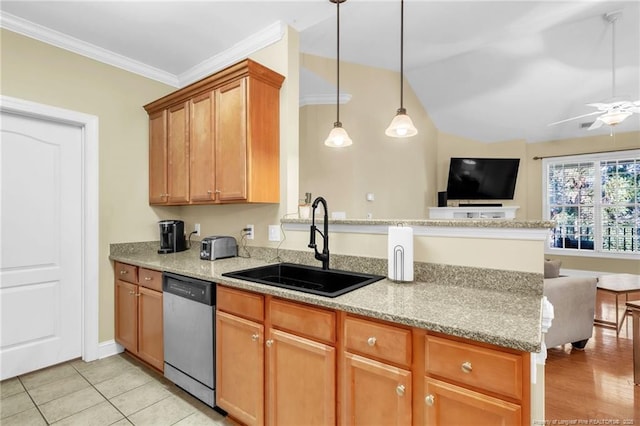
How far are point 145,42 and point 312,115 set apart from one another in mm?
1888

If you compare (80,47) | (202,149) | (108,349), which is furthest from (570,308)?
(80,47)

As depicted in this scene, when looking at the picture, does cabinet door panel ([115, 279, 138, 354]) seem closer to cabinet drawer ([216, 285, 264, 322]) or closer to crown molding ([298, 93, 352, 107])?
cabinet drawer ([216, 285, 264, 322])

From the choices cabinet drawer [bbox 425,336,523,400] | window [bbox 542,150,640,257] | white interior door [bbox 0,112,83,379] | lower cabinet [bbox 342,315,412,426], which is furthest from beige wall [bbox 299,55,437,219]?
window [bbox 542,150,640,257]

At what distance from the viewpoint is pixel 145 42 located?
2555mm

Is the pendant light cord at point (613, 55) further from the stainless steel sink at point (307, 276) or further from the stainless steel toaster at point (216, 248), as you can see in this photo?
the stainless steel toaster at point (216, 248)

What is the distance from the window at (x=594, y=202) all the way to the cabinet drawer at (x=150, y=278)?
7.35 metres

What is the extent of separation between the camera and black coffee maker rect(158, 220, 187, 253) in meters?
2.80

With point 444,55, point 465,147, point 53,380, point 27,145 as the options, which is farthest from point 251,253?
point 465,147

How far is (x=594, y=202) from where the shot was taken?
20.1ft

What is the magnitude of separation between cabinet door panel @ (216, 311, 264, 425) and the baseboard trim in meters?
1.49

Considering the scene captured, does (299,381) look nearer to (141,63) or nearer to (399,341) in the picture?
(399,341)

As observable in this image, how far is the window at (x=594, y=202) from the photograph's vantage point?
5.79 meters

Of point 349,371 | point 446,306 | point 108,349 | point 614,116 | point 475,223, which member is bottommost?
point 108,349

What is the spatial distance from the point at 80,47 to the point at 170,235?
1717 millimetres
